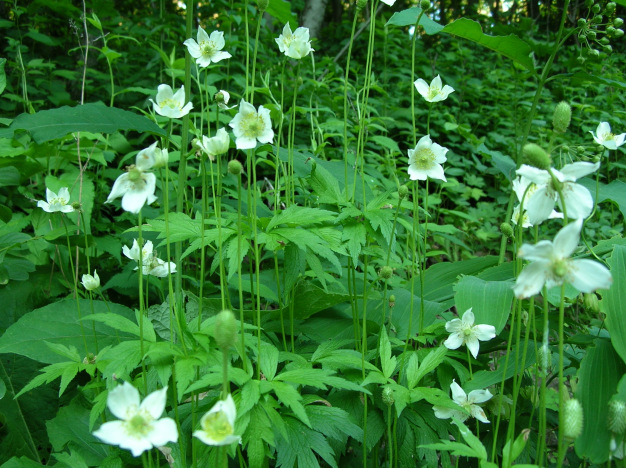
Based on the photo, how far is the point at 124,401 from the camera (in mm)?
873

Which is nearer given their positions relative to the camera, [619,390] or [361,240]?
[619,390]

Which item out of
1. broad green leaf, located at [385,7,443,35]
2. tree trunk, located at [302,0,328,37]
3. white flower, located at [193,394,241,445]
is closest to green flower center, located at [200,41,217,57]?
broad green leaf, located at [385,7,443,35]

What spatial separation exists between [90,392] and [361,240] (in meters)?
1.01

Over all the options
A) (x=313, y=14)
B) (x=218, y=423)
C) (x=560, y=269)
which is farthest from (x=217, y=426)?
(x=313, y=14)

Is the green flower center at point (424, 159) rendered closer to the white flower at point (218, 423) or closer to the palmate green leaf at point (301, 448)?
the palmate green leaf at point (301, 448)

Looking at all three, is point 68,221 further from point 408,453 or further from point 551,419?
point 551,419

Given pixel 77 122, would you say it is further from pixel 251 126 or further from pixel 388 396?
pixel 388 396

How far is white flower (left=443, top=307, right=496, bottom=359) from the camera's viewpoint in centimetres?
133

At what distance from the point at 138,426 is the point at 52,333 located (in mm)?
1013

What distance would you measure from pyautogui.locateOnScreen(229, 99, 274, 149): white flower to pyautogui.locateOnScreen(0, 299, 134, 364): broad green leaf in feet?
2.57

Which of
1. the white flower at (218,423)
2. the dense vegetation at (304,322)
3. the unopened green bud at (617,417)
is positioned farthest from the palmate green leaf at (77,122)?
the unopened green bud at (617,417)

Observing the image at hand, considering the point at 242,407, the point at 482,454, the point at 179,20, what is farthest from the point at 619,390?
the point at 179,20

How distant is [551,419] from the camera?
1.49 metres

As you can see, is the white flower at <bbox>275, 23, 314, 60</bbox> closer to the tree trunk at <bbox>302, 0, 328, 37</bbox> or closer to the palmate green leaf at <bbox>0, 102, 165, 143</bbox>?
the palmate green leaf at <bbox>0, 102, 165, 143</bbox>
